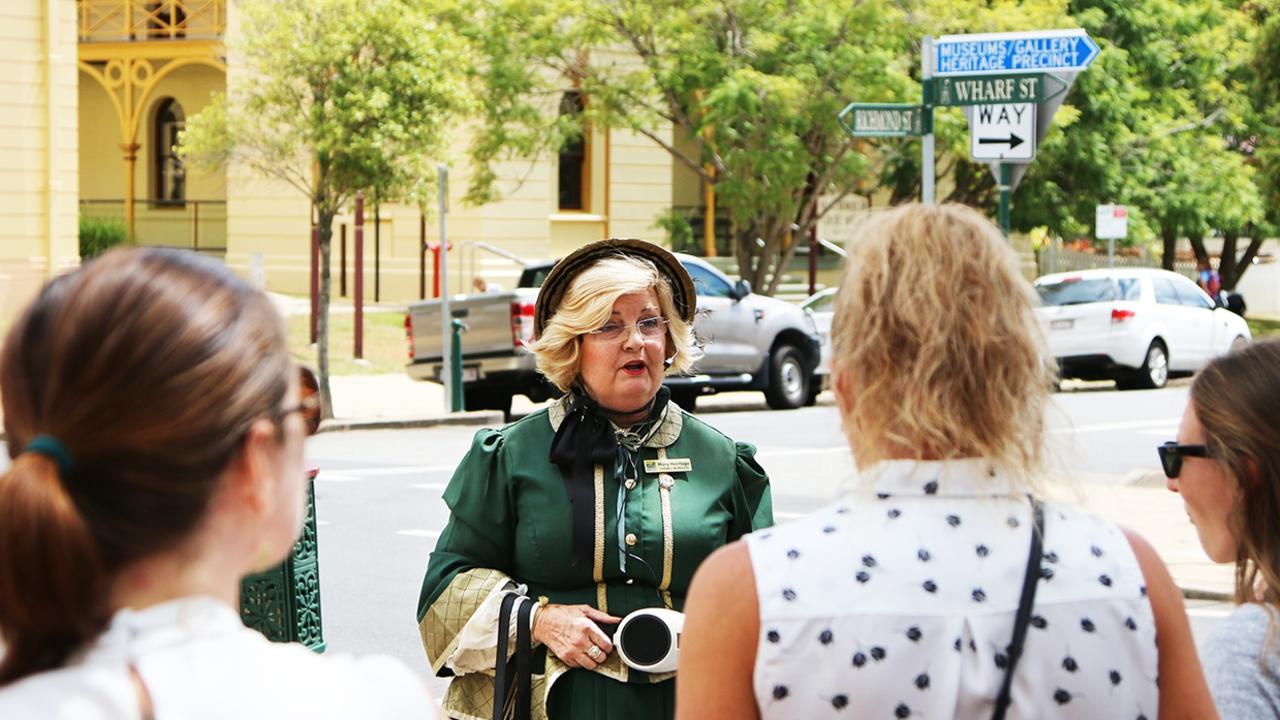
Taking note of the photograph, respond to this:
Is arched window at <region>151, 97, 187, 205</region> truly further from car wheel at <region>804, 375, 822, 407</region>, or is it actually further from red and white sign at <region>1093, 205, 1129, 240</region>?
car wheel at <region>804, 375, 822, 407</region>

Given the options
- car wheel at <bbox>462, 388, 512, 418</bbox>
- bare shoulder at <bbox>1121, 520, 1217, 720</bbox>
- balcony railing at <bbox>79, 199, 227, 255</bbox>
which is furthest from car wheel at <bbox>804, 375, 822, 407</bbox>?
bare shoulder at <bbox>1121, 520, 1217, 720</bbox>

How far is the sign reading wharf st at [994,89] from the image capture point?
12.0m

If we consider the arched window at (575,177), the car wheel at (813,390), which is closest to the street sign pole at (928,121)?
the car wheel at (813,390)

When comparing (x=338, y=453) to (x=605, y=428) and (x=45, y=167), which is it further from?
(x=605, y=428)

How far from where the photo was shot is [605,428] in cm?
388

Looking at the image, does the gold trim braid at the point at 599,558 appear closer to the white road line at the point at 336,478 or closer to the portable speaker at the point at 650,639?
the portable speaker at the point at 650,639

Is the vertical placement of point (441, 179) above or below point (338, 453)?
above

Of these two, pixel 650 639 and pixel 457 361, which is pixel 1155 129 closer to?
pixel 457 361

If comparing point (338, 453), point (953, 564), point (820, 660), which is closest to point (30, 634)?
point (820, 660)

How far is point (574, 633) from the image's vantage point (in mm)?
3629

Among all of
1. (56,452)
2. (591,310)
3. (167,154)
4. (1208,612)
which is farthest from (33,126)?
(56,452)

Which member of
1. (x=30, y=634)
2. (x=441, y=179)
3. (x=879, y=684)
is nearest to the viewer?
(x=30, y=634)

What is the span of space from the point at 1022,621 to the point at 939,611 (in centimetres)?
10

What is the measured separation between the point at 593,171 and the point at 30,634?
1378 inches
